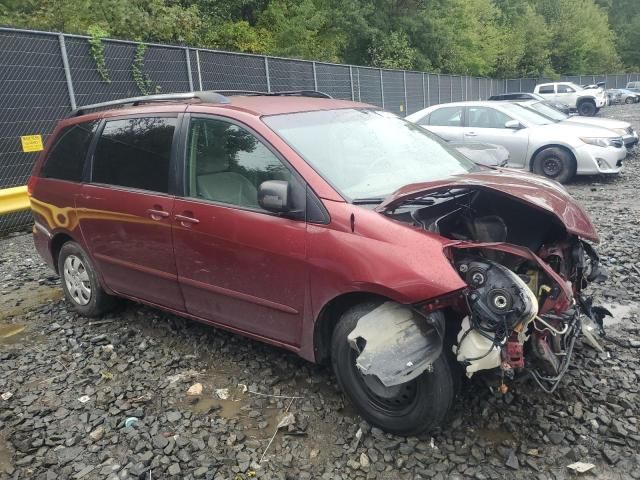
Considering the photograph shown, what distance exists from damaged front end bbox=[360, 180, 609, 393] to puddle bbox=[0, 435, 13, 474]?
194cm

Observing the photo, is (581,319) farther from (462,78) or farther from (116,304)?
(462,78)

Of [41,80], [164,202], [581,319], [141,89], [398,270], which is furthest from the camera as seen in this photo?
[141,89]

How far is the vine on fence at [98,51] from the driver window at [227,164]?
6245 mm

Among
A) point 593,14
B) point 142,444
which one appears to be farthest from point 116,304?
point 593,14

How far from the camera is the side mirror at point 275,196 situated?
293 centimetres

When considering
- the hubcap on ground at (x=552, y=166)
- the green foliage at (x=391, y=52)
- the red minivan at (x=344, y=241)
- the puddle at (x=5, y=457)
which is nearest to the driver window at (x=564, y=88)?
the green foliage at (x=391, y=52)

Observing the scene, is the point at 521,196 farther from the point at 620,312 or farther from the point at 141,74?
the point at 141,74

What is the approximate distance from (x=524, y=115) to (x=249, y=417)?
8.81 meters

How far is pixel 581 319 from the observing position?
3.14m

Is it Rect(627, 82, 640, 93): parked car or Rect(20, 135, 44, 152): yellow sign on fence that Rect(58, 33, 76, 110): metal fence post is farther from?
Rect(627, 82, 640, 93): parked car

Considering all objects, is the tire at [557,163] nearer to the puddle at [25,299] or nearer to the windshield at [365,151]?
the windshield at [365,151]

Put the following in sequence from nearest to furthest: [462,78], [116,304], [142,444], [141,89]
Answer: [142,444]
[116,304]
[141,89]
[462,78]

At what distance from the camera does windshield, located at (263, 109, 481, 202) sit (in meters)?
3.16

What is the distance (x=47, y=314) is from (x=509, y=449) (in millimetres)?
4010
